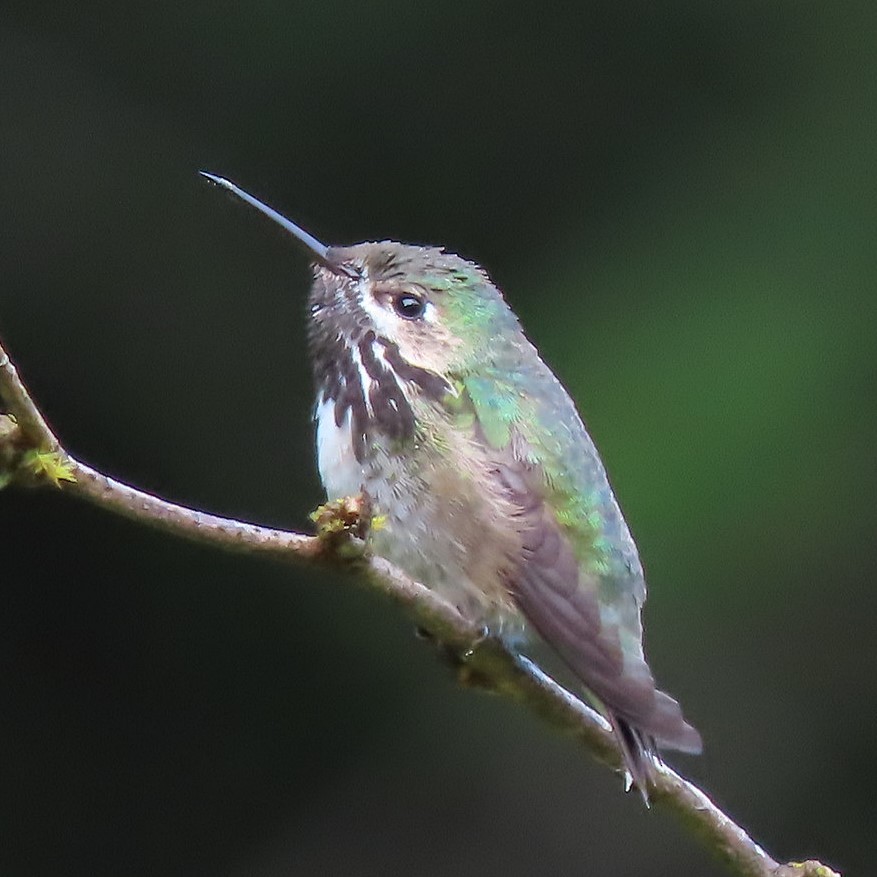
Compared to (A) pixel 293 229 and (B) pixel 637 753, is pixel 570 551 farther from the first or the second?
(A) pixel 293 229

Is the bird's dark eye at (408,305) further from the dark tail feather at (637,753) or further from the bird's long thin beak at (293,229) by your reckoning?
the dark tail feather at (637,753)

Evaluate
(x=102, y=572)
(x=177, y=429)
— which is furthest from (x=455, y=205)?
(x=102, y=572)

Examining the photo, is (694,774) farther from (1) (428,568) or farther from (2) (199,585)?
(1) (428,568)

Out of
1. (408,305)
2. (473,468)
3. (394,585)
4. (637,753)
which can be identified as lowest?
(637,753)

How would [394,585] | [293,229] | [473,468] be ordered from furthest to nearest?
[293,229] < [473,468] < [394,585]

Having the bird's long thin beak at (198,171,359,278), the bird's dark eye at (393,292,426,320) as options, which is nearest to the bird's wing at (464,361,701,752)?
the bird's dark eye at (393,292,426,320)

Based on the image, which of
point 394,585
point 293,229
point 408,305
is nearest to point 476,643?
point 394,585

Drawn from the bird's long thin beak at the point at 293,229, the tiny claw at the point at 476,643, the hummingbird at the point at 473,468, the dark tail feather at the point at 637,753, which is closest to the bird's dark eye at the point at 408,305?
the hummingbird at the point at 473,468
